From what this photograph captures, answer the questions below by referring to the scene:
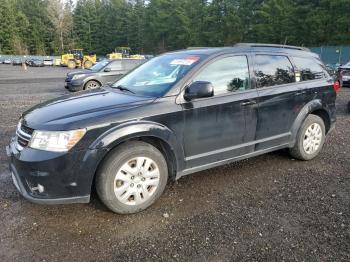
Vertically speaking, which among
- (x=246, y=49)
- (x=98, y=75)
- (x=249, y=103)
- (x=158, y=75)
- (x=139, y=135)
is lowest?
(x=139, y=135)

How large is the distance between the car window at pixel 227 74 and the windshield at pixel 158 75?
0.19m

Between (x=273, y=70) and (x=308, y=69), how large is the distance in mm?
810

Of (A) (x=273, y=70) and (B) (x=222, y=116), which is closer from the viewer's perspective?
(B) (x=222, y=116)

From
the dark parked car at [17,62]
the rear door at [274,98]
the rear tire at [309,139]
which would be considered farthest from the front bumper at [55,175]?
the dark parked car at [17,62]

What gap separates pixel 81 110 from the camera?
3.46 m

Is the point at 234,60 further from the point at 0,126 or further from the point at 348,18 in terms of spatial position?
the point at 348,18

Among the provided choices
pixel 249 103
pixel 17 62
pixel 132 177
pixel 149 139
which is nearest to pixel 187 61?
pixel 249 103

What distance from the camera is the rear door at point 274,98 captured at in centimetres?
445

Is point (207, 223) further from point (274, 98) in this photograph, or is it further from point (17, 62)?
point (17, 62)

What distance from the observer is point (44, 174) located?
3164 millimetres

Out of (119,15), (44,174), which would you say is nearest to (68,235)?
(44,174)

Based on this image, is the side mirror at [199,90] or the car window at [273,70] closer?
the side mirror at [199,90]

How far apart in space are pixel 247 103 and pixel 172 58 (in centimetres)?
118

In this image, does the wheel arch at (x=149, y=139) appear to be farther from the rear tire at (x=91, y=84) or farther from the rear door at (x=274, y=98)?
the rear tire at (x=91, y=84)
